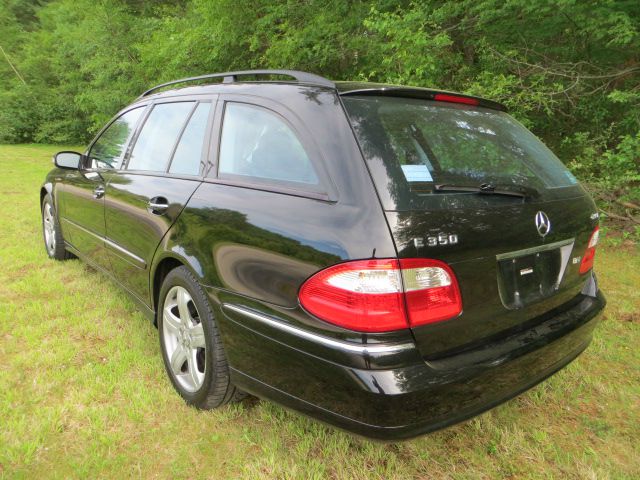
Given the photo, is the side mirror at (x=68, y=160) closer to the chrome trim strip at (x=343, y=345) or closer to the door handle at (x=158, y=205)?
the door handle at (x=158, y=205)

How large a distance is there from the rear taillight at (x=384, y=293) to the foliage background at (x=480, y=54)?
491cm

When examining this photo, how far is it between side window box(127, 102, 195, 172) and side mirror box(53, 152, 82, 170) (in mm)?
1110

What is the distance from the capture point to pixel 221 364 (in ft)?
7.12

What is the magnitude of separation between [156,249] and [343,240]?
141 cm

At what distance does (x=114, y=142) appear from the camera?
11.9ft

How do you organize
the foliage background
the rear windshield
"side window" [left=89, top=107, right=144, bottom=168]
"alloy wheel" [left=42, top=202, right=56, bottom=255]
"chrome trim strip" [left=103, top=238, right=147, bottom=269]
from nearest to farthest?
the rear windshield → "chrome trim strip" [left=103, top=238, right=147, bottom=269] → "side window" [left=89, top=107, right=144, bottom=168] → "alloy wheel" [left=42, top=202, right=56, bottom=255] → the foliage background

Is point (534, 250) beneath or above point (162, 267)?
above

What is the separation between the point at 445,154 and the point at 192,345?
159 cm

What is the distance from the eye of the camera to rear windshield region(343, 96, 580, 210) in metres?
1.70

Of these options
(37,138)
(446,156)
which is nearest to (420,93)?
(446,156)

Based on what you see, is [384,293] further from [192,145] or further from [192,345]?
[192,145]

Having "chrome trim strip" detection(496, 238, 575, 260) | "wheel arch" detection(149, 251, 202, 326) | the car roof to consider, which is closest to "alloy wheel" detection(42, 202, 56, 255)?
"wheel arch" detection(149, 251, 202, 326)

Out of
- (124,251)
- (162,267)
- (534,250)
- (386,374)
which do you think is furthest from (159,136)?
(534,250)

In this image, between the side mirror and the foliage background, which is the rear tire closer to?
the side mirror
